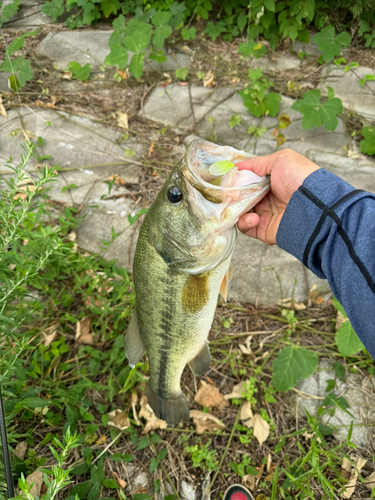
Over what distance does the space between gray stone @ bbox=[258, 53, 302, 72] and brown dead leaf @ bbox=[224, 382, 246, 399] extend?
13.9 ft

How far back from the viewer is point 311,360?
2.56 meters

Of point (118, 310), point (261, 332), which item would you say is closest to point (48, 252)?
point (118, 310)

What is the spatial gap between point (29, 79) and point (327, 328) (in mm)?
4760

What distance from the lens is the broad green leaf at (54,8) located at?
575 cm

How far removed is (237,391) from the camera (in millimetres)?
2791

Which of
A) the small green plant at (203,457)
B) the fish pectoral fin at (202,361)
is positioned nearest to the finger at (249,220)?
the fish pectoral fin at (202,361)

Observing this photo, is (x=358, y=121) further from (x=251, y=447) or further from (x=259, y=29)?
(x=251, y=447)

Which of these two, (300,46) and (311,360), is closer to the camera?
(311,360)

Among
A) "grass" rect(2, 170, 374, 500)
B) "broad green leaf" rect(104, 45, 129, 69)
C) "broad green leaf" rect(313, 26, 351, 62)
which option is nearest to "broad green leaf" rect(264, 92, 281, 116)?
"broad green leaf" rect(313, 26, 351, 62)

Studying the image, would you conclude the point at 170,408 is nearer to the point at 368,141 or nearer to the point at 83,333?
the point at 83,333

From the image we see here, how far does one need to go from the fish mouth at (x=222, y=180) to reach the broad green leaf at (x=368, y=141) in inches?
114

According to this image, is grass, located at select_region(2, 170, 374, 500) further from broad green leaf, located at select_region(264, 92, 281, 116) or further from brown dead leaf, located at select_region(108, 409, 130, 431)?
broad green leaf, located at select_region(264, 92, 281, 116)

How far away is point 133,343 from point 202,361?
1.45ft

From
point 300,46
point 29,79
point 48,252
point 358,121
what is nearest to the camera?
Result: point 48,252
